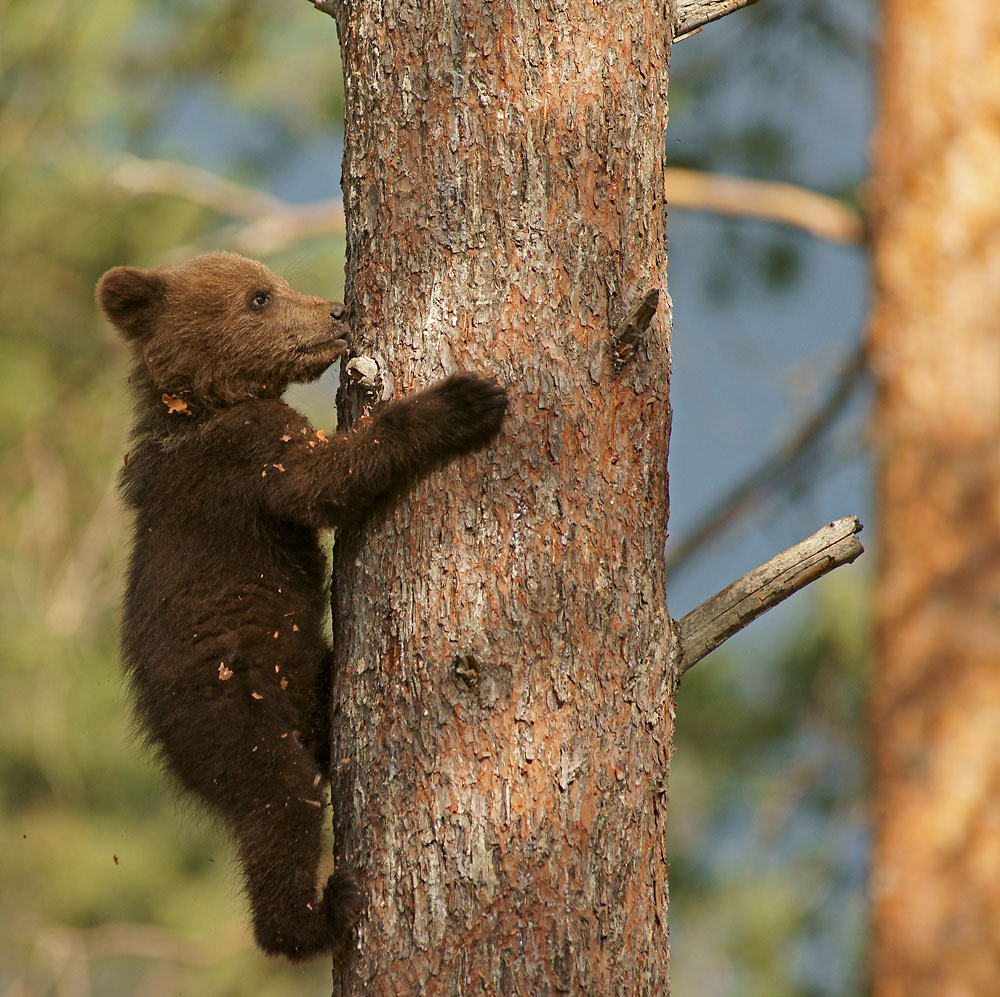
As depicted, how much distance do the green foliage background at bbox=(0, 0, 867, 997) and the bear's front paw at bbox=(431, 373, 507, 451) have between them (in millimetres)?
5874

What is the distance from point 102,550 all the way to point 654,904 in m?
7.48

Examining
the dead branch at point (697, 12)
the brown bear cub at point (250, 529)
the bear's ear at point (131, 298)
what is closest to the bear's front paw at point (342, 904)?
the brown bear cub at point (250, 529)

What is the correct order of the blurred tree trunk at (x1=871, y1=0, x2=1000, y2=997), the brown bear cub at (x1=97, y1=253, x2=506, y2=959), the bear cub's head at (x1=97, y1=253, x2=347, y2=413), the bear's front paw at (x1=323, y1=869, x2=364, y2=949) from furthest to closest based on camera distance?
1. the blurred tree trunk at (x1=871, y1=0, x2=1000, y2=997)
2. the bear cub's head at (x1=97, y1=253, x2=347, y2=413)
3. the brown bear cub at (x1=97, y1=253, x2=506, y2=959)
4. the bear's front paw at (x1=323, y1=869, x2=364, y2=949)

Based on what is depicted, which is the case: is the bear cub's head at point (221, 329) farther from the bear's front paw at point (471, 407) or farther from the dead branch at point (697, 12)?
the dead branch at point (697, 12)

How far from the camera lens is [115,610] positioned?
8.92 metres

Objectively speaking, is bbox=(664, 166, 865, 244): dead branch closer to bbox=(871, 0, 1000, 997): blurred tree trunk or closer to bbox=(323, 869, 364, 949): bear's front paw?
bbox=(871, 0, 1000, 997): blurred tree trunk

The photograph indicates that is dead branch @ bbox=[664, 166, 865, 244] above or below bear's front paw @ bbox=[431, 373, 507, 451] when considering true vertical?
above

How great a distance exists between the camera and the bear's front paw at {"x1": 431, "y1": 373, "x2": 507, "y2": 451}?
265 cm

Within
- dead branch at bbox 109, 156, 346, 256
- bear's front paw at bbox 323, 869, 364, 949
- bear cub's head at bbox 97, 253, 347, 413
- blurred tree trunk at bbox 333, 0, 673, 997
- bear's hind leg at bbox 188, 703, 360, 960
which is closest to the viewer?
blurred tree trunk at bbox 333, 0, 673, 997

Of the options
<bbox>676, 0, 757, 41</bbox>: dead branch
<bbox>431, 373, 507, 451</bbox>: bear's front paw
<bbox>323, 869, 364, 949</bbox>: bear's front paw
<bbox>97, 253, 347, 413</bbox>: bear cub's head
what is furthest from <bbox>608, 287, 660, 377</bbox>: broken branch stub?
<bbox>323, 869, 364, 949</bbox>: bear's front paw

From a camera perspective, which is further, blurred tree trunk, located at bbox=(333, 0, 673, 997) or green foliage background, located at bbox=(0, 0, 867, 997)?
green foliage background, located at bbox=(0, 0, 867, 997)

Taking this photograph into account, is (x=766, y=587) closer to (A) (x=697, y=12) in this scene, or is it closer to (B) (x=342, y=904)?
(B) (x=342, y=904)

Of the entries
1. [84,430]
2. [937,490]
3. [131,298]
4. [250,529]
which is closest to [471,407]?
[250,529]

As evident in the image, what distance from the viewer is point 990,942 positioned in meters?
5.61
